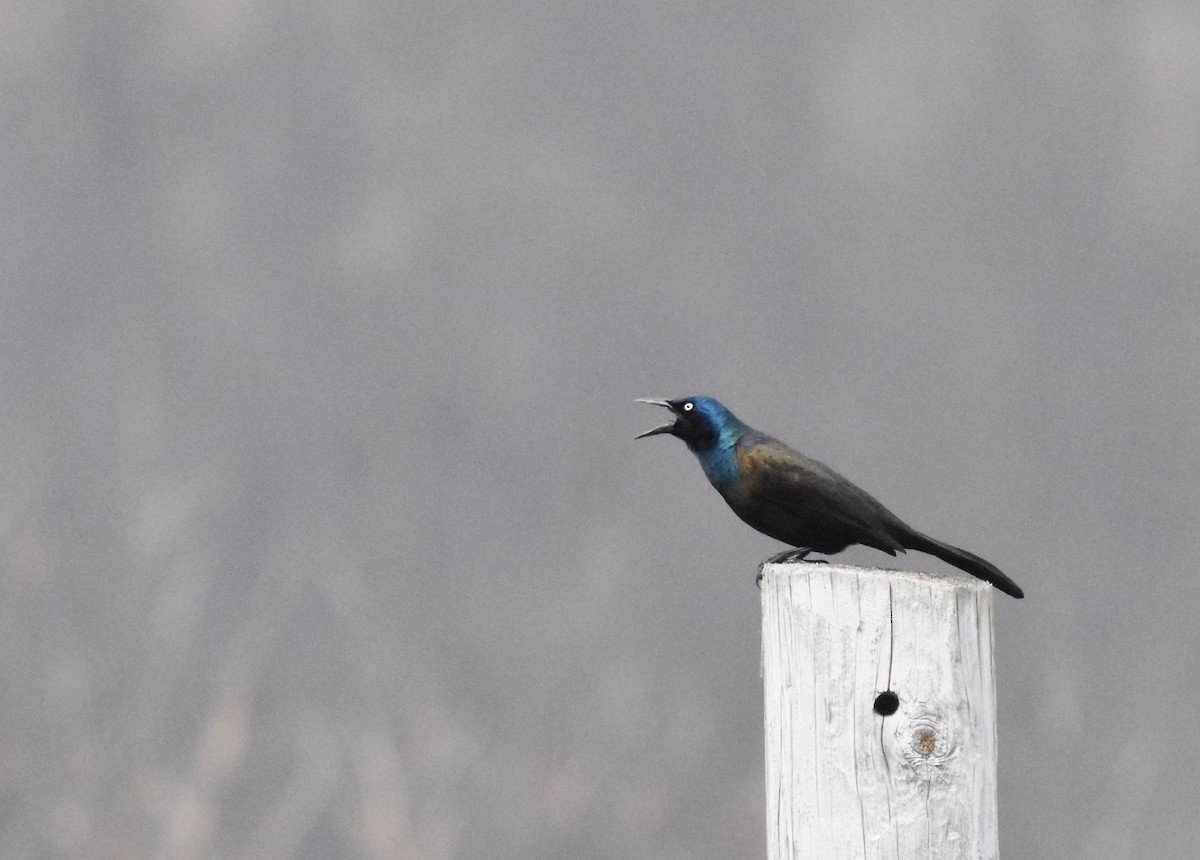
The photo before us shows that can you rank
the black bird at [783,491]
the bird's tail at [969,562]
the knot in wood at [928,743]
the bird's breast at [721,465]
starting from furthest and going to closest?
1. the bird's breast at [721,465]
2. the black bird at [783,491]
3. the bird's tail at [969,562]
4. the knot in wood at [928,743]

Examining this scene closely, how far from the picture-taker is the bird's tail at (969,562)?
255 centimetres

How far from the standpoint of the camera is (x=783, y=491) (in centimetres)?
323

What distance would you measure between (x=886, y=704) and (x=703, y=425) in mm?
1576

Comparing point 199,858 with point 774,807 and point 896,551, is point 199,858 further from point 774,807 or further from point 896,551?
point 774,807

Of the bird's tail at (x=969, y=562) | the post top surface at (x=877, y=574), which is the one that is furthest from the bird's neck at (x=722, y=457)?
the post top surface at (x=877, y=574)

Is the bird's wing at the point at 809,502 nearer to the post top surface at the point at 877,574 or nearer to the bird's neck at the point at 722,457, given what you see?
the bird's neck at the point at 722,457

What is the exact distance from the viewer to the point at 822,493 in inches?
123

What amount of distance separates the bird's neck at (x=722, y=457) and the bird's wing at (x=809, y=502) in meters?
0.03

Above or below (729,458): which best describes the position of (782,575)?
below

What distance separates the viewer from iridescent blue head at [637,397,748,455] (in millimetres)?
3453

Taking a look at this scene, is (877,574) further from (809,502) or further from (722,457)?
(722,457)

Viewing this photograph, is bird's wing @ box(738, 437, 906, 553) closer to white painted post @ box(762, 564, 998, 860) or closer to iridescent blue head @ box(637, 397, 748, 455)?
iridescent blue head @ box(637, 397, 748, 455)

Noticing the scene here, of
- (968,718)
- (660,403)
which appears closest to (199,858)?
(660,403)

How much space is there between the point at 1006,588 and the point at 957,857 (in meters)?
0.73
